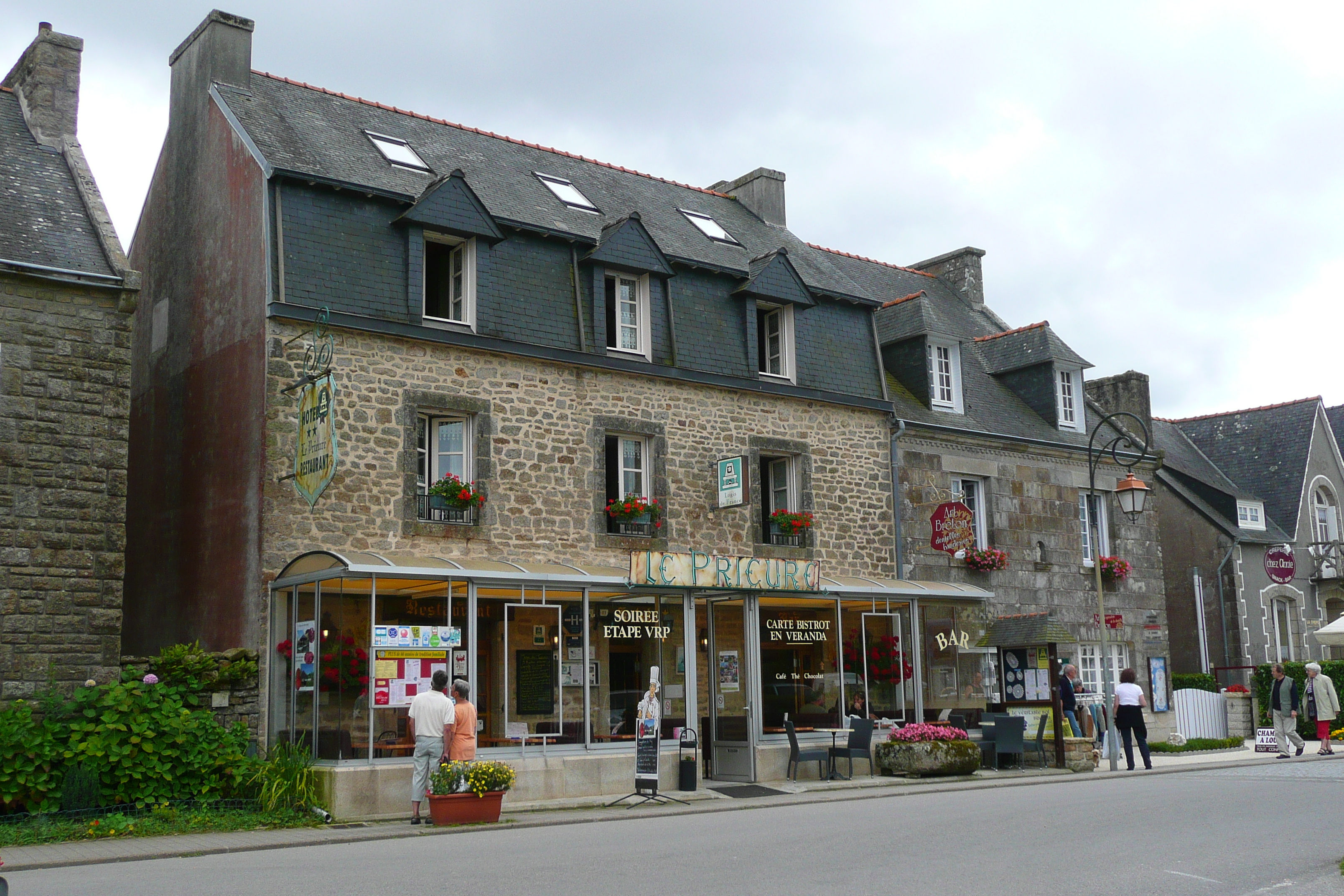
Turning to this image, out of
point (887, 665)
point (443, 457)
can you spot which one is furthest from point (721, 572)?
point (443, 457)

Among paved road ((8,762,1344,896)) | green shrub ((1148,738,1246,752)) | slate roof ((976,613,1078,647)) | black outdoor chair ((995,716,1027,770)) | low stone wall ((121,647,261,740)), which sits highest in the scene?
slate roof ((976,613,1078,647))

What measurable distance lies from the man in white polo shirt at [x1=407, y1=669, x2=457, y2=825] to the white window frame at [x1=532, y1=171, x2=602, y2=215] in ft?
30.2

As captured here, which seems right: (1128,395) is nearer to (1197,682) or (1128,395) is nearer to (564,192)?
(1197,682)

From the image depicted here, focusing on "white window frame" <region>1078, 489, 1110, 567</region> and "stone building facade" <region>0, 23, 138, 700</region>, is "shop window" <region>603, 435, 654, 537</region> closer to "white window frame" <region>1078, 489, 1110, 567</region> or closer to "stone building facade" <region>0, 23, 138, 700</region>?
"stone building facade" <region>0, 23, 138, 700</region>

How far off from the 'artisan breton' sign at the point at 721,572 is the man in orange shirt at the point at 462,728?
3.30 metres

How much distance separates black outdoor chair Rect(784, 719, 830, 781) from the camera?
17.8 meters

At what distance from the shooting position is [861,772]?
61.6 ft

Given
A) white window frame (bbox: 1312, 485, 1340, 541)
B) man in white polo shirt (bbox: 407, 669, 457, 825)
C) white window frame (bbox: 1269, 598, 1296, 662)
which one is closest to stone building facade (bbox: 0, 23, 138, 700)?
man in white polo shirt (bbox: 407, 669, 457, 825)

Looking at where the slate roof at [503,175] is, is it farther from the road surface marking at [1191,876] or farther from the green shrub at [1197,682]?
the road surface marking at [1191,876]

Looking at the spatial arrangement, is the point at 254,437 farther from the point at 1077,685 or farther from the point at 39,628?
the point at 1077,685

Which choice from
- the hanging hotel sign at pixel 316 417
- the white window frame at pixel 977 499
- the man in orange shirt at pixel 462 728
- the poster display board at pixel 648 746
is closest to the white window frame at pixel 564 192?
the hanging hotel sign at pixel 316 417

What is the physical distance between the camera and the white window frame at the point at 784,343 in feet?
69.5

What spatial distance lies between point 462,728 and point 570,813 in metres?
1.67

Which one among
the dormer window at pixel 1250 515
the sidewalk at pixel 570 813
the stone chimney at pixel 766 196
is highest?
the stone chimney at pixel 766 196
